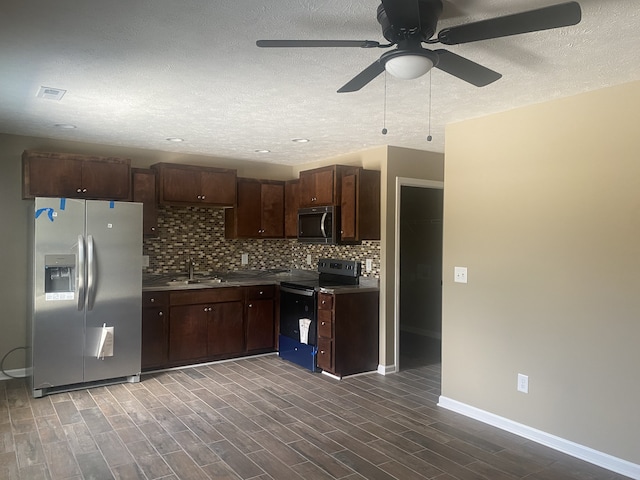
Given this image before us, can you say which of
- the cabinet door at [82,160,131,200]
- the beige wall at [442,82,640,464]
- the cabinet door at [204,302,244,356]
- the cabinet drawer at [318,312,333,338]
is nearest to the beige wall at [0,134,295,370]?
the cabinet door at [82,160,131,200]

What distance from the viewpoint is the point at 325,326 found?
464 cm

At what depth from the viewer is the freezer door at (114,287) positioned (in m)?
4.16

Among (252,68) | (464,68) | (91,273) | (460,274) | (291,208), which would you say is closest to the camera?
(464,68)

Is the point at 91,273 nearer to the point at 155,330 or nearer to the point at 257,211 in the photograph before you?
the point at 155,330

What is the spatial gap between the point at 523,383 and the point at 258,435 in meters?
1.89

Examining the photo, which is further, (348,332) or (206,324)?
(206,324)

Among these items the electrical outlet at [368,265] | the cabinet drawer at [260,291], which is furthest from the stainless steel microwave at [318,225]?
the cabinet drawer at [260,291]

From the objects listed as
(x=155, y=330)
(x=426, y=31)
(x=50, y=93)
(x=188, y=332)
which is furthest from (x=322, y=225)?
(x=426, y=31)

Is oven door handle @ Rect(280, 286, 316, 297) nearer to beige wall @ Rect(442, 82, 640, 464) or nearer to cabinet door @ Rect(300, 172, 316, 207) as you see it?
cabinet door @ Rect(300, 172, 316, 207)

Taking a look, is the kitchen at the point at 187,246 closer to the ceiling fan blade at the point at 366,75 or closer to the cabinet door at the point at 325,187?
the cabinet door at the point at 325,187

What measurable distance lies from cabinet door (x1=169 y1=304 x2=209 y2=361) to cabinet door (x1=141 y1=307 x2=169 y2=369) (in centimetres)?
6

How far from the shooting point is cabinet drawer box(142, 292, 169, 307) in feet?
15.2

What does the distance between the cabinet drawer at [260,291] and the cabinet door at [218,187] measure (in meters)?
0.99

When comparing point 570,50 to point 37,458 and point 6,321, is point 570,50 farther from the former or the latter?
point 6,321
